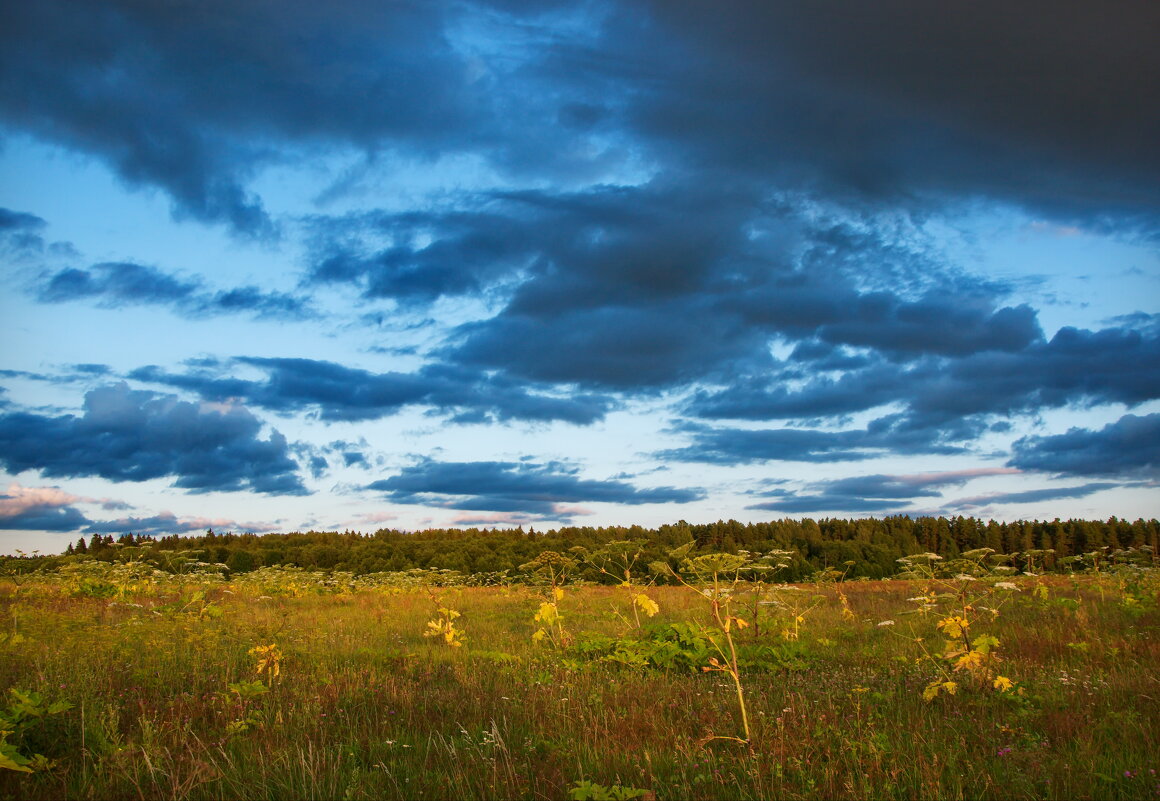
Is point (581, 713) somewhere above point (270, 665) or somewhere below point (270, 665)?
above

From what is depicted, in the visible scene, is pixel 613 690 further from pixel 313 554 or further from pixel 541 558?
pixel 313 554

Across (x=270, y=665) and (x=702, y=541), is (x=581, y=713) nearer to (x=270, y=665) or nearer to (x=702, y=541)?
(x=270, y=665)

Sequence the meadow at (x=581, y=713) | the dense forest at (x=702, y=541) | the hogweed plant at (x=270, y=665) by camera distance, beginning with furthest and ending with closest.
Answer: the dense forest at (x=702, y=541), the hogweed plant at (x=270, y=665), the meadow at (x=581, y=713)

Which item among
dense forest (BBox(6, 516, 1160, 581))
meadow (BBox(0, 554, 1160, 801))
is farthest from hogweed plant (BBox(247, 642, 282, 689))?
dense forest (BBox(6, 516, 1160, 581))

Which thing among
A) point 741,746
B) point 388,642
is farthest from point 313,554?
point 741,746

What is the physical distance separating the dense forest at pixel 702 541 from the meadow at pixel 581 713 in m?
41.5

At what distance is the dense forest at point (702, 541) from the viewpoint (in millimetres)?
52906

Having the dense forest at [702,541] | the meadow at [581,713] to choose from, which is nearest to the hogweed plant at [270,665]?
the meadow at [581,713]

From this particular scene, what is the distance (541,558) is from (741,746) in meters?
6.81

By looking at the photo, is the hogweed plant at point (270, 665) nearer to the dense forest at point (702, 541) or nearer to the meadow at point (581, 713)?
the meadow at point (581, 713)

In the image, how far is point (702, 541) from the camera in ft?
193

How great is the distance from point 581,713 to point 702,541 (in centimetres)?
5496

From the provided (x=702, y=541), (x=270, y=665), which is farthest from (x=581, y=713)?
(x=702, y=541)

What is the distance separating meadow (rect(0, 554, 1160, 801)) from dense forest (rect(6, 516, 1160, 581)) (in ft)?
136
